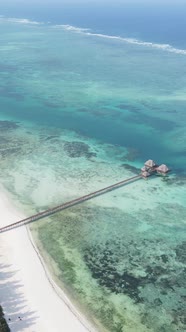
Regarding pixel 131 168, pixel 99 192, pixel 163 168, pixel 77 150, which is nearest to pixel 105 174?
pixel 131 168

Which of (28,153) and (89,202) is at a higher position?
(28,153)

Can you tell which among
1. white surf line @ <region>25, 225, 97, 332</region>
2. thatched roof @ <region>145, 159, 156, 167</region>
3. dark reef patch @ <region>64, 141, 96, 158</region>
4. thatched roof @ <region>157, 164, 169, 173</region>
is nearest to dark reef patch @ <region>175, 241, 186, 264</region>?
white surf line @ <region>25, 225, 97, 332</region>

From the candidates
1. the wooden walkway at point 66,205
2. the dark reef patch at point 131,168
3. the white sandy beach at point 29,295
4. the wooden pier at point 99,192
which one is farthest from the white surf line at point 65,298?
Result: the dark reef patch at point 131,168

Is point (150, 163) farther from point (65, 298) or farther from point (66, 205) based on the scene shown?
point (65, 298)

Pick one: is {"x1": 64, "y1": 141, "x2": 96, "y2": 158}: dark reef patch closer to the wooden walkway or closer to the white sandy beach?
the wooden walkway

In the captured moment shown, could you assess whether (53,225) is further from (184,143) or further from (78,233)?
(184,143)

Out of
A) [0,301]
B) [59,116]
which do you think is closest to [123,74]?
[59,116]

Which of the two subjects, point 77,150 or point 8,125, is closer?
point 77,150
